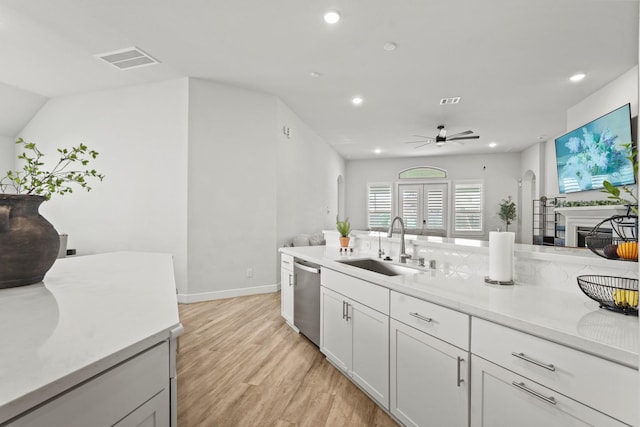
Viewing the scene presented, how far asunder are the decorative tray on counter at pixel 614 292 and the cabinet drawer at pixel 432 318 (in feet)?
1.57

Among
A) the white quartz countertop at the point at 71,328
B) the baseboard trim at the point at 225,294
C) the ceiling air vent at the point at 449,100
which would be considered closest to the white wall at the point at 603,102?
the ceiling air vent at the point at 449,100

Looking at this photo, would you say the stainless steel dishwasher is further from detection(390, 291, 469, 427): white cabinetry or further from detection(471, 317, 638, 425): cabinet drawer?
detection(471, 317, 638, 425): cabinet drawer

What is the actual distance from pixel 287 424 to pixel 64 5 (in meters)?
3.83

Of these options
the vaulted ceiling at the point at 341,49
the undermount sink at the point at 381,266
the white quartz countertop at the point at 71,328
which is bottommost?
the undermount sink at the point at 381,266

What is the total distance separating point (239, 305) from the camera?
3.93 metres

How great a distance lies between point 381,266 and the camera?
253 centimetres

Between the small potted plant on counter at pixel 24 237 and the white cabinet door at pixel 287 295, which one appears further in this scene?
the white cabinet door at pixel 287 295

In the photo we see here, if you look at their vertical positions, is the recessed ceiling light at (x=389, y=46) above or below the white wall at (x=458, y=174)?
above

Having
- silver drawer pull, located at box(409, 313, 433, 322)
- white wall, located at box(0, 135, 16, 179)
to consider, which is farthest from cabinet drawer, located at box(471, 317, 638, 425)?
white wall, located at box(0, 135, 16, 179)

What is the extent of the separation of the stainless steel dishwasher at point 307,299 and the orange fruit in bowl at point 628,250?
1.81 m

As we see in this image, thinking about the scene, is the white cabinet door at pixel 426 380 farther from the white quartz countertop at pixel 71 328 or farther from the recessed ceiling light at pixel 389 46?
the recessed ceiling light at pixel 389 46

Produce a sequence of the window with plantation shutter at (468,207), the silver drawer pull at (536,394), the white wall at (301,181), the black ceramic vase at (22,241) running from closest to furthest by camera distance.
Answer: the silver drawer pull at (536,394)
the black ceramic vase at (22,241)
the white wall at (301,181)
the window with plantation shutter at (468,207)

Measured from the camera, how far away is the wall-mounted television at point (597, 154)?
11.4 feet

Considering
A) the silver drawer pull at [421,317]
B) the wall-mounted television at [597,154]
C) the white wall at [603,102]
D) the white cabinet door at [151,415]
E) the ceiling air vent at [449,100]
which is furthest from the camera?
the ceiling air vent at [449,100]
